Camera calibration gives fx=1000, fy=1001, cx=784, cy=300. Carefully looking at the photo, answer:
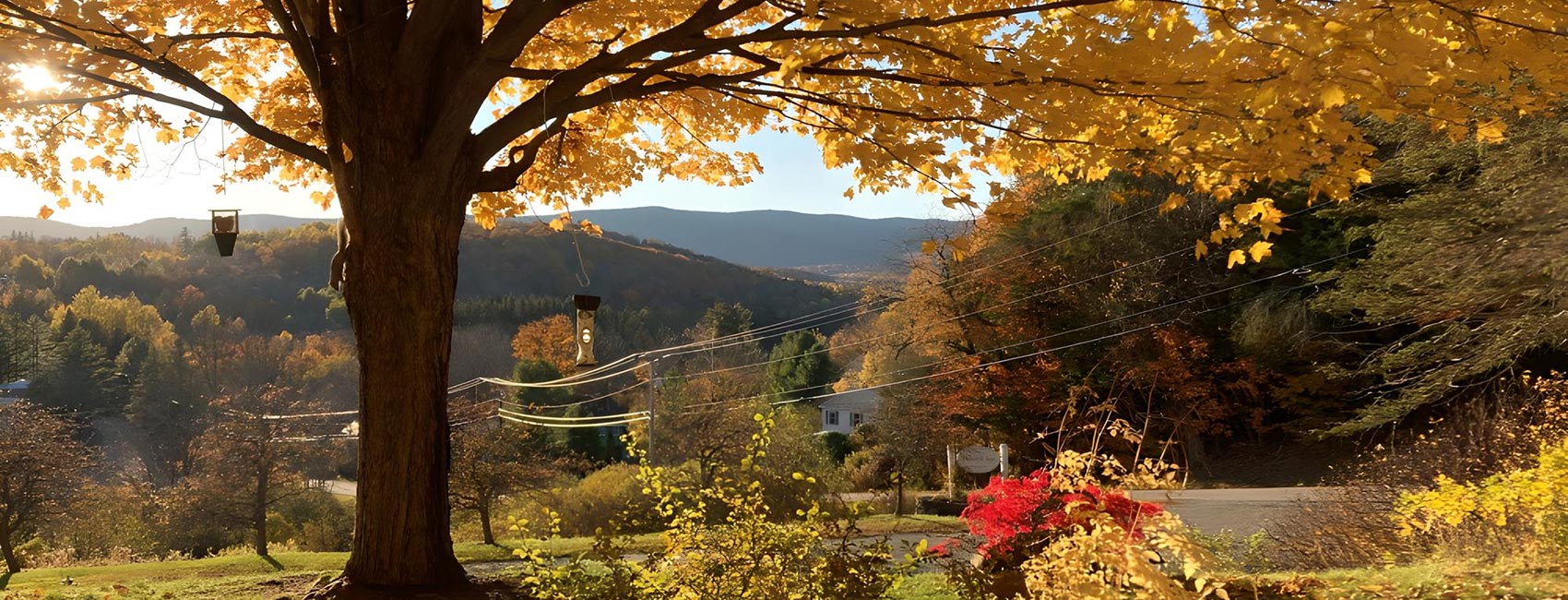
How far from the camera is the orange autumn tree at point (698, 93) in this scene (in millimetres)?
2990

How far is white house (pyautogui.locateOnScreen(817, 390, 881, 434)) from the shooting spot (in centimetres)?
4875

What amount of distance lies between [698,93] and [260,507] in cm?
1504

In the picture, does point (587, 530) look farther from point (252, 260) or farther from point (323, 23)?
point (252, 260)

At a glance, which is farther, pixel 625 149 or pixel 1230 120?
pixel 625 149

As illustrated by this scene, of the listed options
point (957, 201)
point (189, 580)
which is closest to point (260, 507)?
Result: point (189, 580)

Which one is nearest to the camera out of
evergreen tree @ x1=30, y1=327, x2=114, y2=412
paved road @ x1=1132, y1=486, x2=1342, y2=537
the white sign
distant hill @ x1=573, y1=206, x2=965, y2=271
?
paved road @ x1=1132, y1=486, x2=1342, y2=537

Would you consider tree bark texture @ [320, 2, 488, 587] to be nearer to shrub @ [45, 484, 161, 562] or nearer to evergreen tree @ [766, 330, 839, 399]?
shrub @ [45, 484, 161, 562]

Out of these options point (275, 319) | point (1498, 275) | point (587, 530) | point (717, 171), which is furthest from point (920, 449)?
point (275, 319)

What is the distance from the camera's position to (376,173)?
431 cm

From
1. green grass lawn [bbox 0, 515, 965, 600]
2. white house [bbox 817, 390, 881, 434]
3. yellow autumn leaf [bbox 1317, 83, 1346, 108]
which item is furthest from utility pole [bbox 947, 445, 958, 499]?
white house [bbox 817, 390, 881, 434]

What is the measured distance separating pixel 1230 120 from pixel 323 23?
12.2ft

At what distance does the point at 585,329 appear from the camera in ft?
30.2

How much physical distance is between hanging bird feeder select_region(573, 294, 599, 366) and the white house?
38.0 meters

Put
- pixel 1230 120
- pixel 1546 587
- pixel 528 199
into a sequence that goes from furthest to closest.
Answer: pixel 528 199, pixel 1546 587, pixel 1230 120
